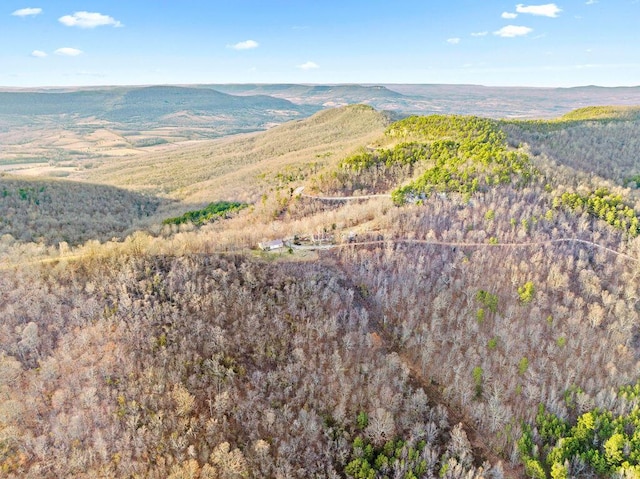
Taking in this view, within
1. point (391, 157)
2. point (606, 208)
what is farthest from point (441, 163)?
point (606, 208)

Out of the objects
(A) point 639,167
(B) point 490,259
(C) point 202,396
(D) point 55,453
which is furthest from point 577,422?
(A) point 639,167

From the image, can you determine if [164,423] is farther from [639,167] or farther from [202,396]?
[639,167]

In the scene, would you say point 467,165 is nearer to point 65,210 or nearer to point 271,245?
point 271,245

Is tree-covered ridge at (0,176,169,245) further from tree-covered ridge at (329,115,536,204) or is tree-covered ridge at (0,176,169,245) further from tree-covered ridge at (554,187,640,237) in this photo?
tree-covered ridge at (554,187,640,237)

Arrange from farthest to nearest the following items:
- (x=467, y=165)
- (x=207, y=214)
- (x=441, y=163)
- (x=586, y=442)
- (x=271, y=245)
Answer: (x=207, y=214) < (x=441, y=163) < (x=467, y=165) < (x=271, y=245) < (x=586, y=442)

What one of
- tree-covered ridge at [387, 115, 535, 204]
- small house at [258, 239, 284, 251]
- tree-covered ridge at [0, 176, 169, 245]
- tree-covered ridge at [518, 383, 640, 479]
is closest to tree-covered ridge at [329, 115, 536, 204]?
tree-covered ridge at [387, 115, 535, 204]

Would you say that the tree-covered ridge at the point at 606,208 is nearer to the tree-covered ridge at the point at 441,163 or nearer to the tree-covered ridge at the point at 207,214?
the tree-covered ridge at the point at 441,163
